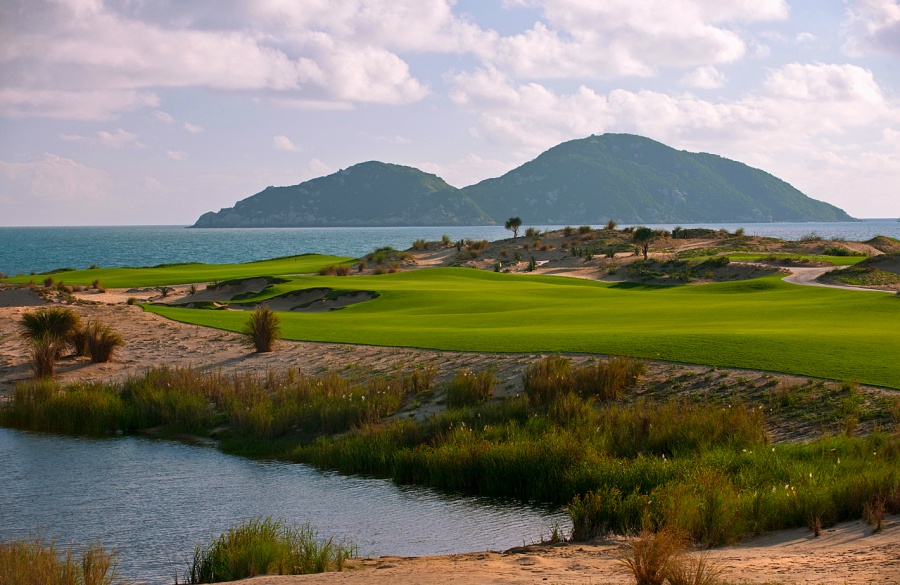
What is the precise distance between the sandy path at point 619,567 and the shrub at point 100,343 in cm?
1663

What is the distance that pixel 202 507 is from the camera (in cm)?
1314

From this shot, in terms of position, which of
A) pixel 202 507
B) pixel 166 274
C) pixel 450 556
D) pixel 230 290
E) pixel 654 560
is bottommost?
pixel 202 507

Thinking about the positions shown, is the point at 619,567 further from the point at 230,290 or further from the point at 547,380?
the point at 230,290

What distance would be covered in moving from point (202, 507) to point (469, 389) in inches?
256

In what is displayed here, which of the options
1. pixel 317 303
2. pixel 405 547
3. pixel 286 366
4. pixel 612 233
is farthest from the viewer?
pixel 612 233

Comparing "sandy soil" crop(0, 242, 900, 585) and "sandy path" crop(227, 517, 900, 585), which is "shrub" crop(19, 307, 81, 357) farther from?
"sandy path" crop(227, 517, 900, 585)

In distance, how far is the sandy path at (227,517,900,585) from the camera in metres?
8.04

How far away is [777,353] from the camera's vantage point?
18.3m

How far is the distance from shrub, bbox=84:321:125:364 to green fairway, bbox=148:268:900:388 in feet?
15.4

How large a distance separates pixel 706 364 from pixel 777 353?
1547 mm

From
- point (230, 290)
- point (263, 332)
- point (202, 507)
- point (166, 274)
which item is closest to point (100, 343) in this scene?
point (263, 332)

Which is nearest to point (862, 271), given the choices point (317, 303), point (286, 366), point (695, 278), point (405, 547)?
point (695, 278)

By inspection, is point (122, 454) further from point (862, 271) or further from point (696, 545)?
point (862, 271)

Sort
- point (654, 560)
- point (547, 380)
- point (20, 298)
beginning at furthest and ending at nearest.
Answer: point (20, 298)
point (547, 380)
point (654, 560)
